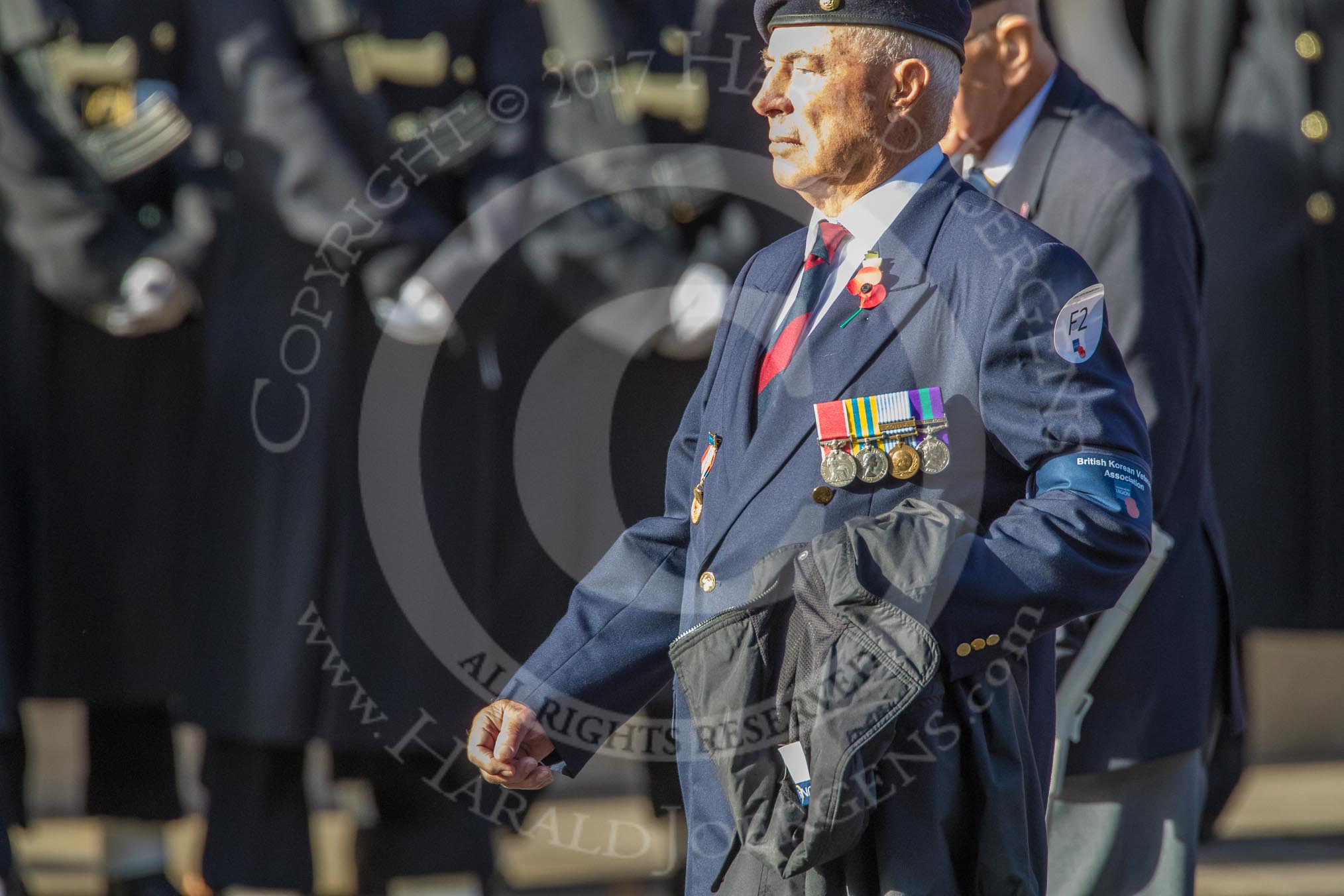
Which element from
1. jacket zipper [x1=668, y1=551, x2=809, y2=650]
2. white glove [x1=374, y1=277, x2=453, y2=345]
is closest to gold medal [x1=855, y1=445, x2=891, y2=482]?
jacket zipper [x1=668, y1=551, x2=809, y2=650]

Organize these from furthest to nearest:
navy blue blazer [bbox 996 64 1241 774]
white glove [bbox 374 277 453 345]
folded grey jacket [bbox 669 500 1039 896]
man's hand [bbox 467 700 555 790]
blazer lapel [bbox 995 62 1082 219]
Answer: white glove [bbox 374 277 453 345] → blazer lapel [bbox 995 62 1082 219] → navy blue blazer [bbox 996 64 1241 774] → man's hand [bbox 467 700 555 790] → folded grey jacket [bbox 669 500 1039 896]

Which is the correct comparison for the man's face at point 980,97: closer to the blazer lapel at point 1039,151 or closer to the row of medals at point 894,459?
the blazer lapel at point 1039,151

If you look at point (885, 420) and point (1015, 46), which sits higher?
point (1015, 46)

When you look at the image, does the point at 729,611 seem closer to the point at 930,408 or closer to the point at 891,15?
the point at 930,408

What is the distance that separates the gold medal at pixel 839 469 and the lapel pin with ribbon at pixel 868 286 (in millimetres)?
147

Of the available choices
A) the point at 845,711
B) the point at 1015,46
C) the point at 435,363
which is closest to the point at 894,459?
the point at 845,711

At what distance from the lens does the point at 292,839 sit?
132 inches

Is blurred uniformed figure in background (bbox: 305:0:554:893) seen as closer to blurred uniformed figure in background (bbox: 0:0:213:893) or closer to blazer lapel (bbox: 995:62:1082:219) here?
blurred uniformed figure in background (bbox: 0:0:213:893)

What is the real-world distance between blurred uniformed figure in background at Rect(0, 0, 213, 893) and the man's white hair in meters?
2.13

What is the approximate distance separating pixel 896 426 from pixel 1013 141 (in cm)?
100

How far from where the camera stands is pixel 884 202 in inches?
69.0

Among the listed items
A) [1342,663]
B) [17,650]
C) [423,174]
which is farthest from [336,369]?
[1342,663]

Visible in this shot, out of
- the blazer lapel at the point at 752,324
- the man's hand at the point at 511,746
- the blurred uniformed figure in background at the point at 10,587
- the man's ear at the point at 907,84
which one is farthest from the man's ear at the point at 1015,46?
the blurred uniformed figure in background at the point at 10,587

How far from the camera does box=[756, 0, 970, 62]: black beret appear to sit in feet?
5.57
